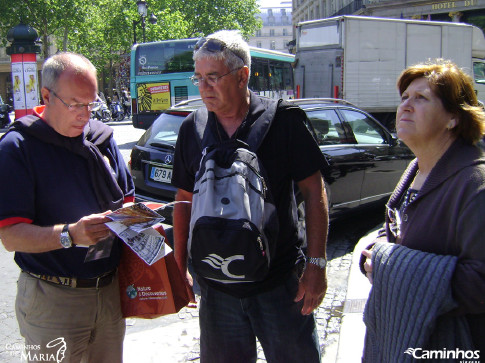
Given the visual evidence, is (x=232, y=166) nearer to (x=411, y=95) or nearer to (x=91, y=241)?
(x=91, y=241)

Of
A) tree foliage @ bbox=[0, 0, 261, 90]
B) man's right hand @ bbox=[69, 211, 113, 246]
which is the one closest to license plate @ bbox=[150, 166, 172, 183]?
man's right hand @ bbox=[69, 211, 113, 246]

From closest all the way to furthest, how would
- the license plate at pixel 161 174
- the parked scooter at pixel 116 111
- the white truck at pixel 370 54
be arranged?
1. the license plate at pixel 161 174
2. the white truck at pixel 370 54
3. the parked scooter at pixel 116 111

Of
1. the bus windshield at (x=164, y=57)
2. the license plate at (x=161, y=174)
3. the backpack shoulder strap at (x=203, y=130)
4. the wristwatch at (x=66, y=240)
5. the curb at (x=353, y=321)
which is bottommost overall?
the curb at (x=353, y=321)

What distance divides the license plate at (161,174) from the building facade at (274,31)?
12324 cm

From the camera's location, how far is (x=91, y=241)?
183 centimetres

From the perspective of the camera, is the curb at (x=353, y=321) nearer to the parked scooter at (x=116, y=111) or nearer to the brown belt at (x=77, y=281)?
the brown belt at (x=77, y=281)

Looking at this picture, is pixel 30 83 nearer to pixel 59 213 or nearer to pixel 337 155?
pixel 337 155

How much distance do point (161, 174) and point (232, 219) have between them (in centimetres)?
376

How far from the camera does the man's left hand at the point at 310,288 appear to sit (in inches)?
78.8

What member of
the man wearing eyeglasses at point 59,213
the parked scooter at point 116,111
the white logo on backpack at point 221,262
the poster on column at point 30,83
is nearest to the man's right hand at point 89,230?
the man wearing eyeglasses at point 59,213

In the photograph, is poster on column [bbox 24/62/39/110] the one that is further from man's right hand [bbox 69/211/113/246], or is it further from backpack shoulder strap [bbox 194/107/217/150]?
man's right hand [bbox 69/211/113/246]

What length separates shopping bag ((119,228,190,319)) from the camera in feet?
6.79

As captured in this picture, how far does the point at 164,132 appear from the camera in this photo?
5598 mm

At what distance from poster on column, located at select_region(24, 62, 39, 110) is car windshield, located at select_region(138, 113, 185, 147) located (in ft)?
27.8
